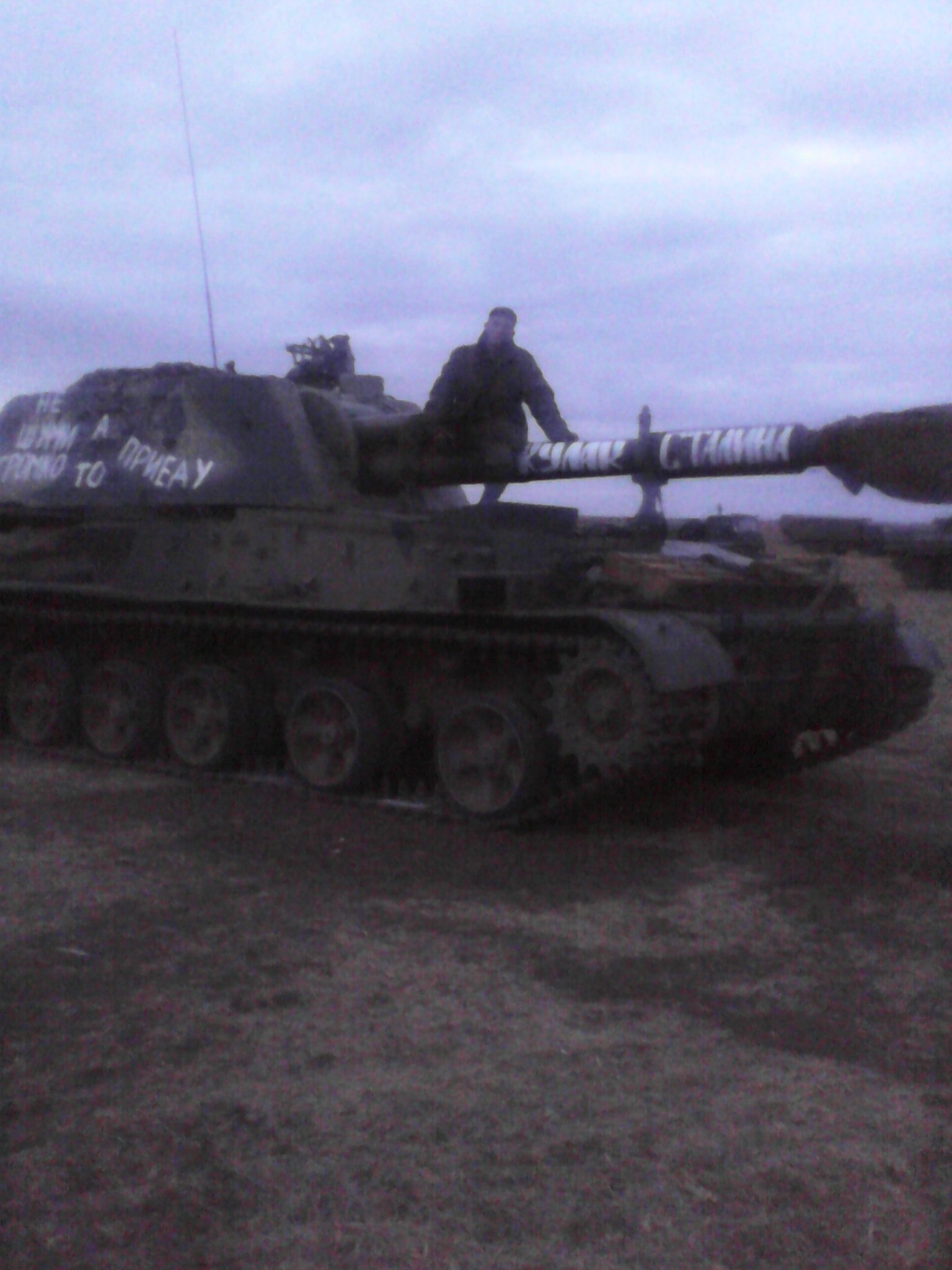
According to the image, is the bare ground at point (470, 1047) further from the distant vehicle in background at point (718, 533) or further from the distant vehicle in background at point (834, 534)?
the distant vehicle in background at point (834, 534)

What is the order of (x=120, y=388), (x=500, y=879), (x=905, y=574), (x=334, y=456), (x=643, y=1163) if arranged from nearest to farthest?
(x=643, y=1163), (x=500, y=879), (x=334, y=456), (x=120, y=388), (x=905, y=574)

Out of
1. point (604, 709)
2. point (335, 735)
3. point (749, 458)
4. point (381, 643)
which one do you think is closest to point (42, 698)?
point (335, 735)

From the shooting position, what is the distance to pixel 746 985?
210 inches

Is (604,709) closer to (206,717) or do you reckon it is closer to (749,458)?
(749,458)

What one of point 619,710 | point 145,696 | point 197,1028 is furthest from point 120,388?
point 197,1028

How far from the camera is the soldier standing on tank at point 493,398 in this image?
29.2 ft

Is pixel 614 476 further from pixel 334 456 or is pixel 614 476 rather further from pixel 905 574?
pixel 905 574

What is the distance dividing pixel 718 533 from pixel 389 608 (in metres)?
2.85

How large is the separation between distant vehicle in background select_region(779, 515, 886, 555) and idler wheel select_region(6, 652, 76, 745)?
1748 cm

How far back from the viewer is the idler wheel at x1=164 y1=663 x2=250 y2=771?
9547mm

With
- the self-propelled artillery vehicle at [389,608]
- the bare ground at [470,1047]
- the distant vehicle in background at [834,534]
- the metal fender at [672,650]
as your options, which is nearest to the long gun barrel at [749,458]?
the self-propelled artillery vehicle at [389,608]

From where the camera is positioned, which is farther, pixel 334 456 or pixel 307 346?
pixel 307 346

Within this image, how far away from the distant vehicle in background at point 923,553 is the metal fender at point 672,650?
20.0 meters

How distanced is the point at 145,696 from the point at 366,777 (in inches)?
78.4
